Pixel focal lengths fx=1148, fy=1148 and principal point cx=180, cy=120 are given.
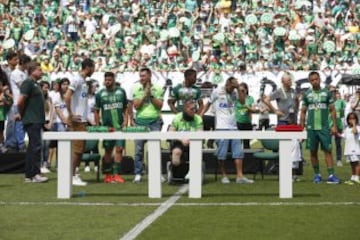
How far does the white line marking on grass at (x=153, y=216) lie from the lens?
1250 centimetres

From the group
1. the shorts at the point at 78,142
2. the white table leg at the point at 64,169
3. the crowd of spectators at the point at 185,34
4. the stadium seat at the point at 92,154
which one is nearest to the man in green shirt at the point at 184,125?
the shorts at the point at 78,142

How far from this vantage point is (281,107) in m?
20.8

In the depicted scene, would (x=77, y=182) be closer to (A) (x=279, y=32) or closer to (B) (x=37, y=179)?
(B) (x=37, y=179)

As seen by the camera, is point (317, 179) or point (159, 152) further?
point (317, 179)

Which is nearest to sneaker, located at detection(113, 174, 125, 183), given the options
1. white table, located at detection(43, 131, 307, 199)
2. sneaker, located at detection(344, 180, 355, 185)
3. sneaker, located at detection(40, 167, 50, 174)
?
sneaker, located at detection(40, 167, 50, 174)

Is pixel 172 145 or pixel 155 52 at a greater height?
pixel 155 52

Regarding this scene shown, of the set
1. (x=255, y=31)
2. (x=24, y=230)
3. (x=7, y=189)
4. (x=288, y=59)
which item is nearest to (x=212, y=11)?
(x=255, y=31)

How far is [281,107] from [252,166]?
67.0 inches

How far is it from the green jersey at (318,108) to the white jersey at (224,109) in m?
1.38

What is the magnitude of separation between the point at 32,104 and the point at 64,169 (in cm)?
287

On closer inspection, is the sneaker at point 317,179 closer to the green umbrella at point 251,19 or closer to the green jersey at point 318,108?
the green jersey at point 318,108

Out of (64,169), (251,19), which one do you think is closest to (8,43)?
(251,19)

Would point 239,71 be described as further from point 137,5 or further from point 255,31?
point 137,5

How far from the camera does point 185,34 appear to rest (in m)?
44.4
